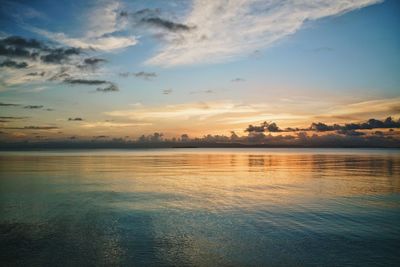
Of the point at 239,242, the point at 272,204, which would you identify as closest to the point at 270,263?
the point at 239,242

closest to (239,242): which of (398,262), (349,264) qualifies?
(349,264)

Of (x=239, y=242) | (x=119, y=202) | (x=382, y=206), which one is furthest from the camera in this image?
(x=119, y=202)

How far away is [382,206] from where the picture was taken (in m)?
23.3

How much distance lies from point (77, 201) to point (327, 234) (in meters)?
18.8

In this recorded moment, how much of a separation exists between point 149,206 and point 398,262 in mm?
16224

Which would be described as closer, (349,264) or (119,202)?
(349,264)

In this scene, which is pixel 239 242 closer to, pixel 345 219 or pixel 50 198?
pixel 345 219

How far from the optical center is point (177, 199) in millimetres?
26703

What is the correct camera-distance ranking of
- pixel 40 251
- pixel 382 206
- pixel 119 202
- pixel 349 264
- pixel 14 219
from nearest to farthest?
1. pixel 349 264
2. pixel 40 251
3. pixel 14 219
4. pixel 382 206
5. pixel 119 202

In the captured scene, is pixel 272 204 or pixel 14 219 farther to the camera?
pixel 272 204

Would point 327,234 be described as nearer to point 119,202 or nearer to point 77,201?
point 119,202

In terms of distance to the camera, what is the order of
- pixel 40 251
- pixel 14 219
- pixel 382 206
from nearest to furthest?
pixel 40 251, pixel 14 219, pixel 382 206

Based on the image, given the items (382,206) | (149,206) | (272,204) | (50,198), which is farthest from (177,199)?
(382,206)

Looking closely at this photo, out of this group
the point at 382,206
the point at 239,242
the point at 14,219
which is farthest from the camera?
the point at 382,206
